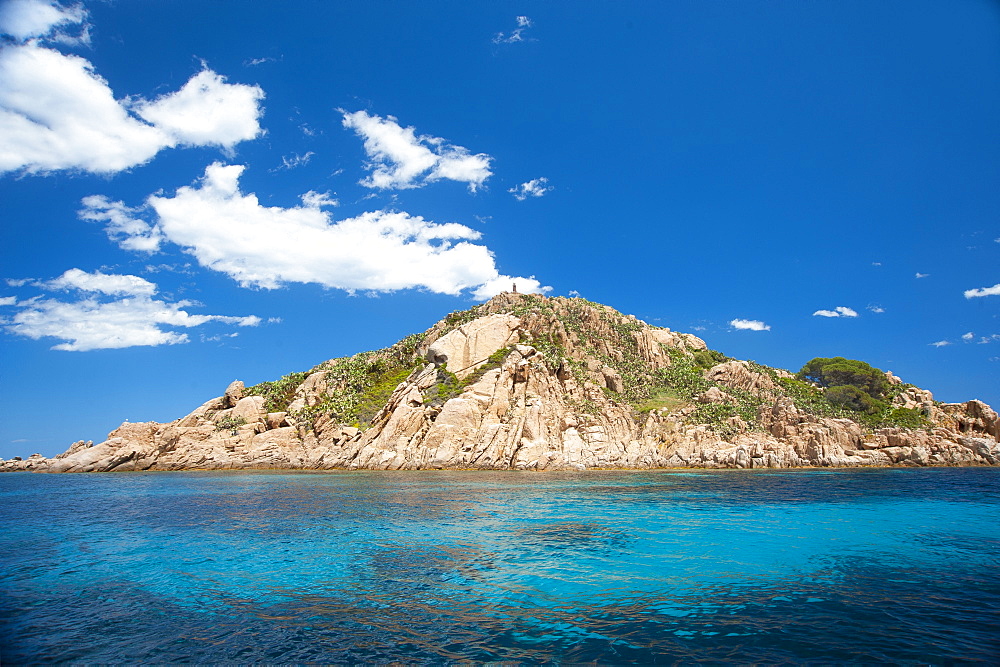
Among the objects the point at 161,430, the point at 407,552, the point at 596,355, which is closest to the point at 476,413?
the point at 596,355

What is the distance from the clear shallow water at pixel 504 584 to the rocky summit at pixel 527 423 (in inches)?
1775

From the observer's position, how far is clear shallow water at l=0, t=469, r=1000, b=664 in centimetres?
1148

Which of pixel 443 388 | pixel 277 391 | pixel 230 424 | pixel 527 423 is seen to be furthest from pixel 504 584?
pixel 277 391

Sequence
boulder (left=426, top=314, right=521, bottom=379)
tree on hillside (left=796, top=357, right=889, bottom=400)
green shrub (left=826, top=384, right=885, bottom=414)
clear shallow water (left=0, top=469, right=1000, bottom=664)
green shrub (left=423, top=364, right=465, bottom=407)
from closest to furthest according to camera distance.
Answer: clear shallow water (left=0, top=469, right=1000, bottom=664), green shrub (left=423, top=364, right=465, bottom=407), boulder (left=426, top=314, right=521, bottom=379), green shrub (left=826, top=384, right=885, bottom=414), tree on hillside (left=796, top=357, right=889, bottom=400)

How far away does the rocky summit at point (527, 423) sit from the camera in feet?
260

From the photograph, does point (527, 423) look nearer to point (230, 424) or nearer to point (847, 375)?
point (230, 424)

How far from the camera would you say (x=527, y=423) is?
80000mm

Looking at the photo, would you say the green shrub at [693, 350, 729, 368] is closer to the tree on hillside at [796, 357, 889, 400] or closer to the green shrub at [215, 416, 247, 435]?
the tree on hillside at [796, 357, 889, 400]

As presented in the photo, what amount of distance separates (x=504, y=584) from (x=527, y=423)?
210ft

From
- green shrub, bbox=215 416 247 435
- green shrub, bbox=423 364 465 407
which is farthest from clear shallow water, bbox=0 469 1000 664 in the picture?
green shrub, bbox=215 416 247 435

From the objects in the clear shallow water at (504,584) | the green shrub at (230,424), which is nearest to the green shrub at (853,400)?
the clear shallow water at (504,584)

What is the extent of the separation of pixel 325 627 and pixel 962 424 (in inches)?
4556

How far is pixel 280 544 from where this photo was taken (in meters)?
23.1

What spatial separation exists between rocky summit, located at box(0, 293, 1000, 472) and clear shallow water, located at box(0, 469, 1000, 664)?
45.1 metres
